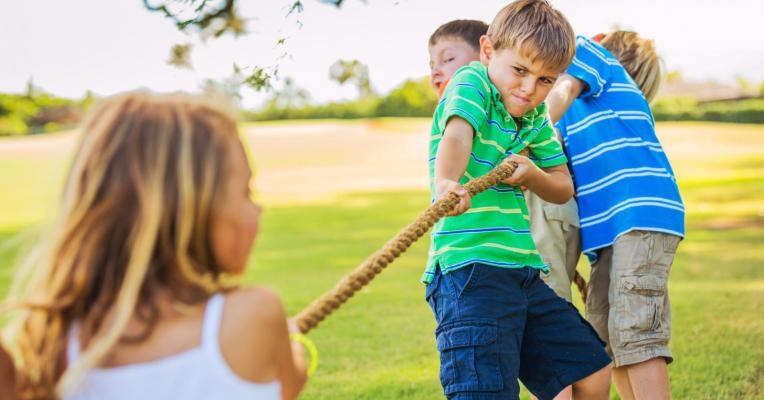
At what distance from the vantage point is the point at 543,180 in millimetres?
2910

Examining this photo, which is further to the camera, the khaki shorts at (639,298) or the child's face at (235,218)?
the khaki shorts at (639,298)

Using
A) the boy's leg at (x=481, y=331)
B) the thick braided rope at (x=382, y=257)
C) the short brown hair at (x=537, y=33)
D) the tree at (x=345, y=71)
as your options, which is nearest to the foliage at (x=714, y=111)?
the tree at (x=345, y=71)

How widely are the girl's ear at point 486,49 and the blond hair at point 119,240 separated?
1.59 metres

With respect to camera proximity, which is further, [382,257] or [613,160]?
[613,160]

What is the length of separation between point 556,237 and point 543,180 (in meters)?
0.78

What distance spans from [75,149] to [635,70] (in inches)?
114

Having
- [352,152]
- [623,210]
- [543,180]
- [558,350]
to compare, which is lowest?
[352,152]

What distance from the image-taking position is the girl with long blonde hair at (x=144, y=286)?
1497mm

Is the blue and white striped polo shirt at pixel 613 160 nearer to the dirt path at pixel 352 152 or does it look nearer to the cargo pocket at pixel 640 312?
the cargo pocket at pixel 640 312

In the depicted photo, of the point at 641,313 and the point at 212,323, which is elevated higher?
the point at 212,323

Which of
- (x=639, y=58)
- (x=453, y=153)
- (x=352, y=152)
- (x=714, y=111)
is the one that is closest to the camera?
(x=453, y=153)

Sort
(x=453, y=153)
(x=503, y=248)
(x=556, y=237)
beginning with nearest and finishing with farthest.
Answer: (x=453, y=153) → (x=503, y=248) → (x=556, y=237)

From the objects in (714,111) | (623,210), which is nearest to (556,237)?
(623,210)

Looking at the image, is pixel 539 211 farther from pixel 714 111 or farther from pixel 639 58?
pixel 714 111
